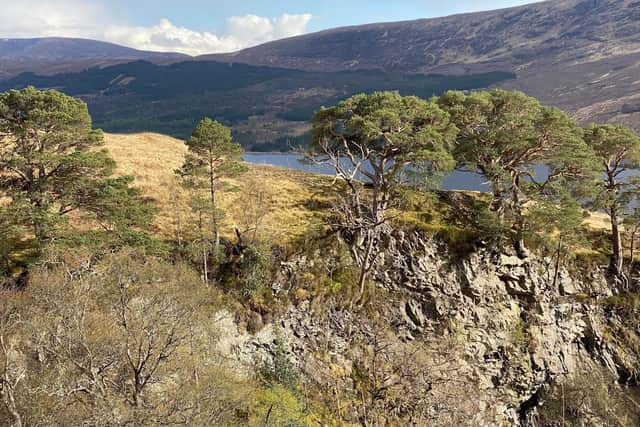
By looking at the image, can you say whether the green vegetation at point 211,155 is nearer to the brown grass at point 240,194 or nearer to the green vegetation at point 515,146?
the brown grass at point 240,194

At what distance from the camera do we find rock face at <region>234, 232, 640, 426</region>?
2812 centimetres

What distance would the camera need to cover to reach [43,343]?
52.3 ft

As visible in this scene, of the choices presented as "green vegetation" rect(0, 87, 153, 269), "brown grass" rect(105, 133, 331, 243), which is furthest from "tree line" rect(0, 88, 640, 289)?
"brown grass" rect(105, 133, 331, 243)

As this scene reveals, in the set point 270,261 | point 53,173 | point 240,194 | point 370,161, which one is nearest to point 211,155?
point 270,261

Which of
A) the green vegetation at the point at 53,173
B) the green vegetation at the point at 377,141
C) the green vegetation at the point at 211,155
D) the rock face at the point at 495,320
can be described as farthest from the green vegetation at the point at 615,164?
the green vegetation at the point at 53,173

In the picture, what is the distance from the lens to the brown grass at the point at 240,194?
30531mm

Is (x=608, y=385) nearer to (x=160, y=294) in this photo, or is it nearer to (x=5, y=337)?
(x=160, y=294)

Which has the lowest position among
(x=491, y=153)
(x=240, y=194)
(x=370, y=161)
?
(x=240, y=194)

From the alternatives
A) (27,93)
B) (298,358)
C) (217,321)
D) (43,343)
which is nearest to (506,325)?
(298,358)

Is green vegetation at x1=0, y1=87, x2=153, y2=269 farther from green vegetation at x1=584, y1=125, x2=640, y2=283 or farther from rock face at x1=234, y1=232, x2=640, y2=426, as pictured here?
green vegetation at x1=584, y1=125, x2=640, y2=283

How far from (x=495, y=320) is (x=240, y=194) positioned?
24.5 meters

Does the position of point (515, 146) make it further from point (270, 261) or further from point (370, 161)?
point (270, 261)

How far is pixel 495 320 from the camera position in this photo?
29.9 m

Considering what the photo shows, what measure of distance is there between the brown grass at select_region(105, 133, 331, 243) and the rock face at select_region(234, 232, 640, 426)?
6393 mm
